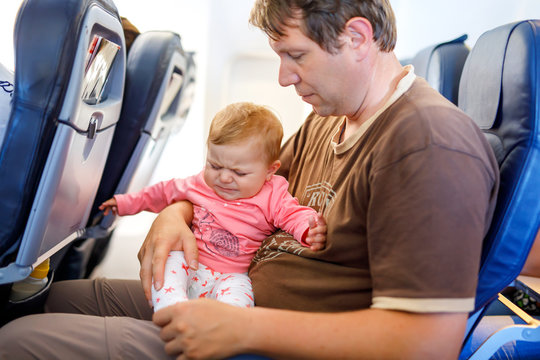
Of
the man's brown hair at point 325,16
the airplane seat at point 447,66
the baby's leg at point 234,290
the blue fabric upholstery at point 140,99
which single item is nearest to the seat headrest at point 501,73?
the airplane seat at point 447,66

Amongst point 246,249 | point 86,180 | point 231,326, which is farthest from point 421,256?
point 86,180

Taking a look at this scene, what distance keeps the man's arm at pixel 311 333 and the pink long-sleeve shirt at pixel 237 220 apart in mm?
354

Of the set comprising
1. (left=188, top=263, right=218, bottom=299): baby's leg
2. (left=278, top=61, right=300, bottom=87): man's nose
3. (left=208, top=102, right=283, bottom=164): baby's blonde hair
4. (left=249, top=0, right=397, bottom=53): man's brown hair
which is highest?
(left=249, top=0, right=397, bottom=53): man's brown hair

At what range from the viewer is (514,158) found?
93cm

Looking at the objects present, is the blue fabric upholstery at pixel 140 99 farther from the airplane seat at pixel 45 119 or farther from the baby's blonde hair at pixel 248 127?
the baby's blonde hair at pixel 248 127

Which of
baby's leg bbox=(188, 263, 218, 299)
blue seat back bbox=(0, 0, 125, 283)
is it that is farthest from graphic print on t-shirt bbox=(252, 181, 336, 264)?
blue seat back bbox=(0, 0, 125, 283)

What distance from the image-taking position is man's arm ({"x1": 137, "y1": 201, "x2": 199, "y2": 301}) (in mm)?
1054

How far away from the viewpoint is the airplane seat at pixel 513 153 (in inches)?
35.8

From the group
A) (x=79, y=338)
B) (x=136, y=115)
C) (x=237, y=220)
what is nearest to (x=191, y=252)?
(x=237, y=220)

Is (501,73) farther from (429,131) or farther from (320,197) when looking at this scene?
(320,197)

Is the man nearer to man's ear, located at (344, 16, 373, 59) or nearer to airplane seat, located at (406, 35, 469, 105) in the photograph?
man's ear, located at (344, 16, 373, 59)

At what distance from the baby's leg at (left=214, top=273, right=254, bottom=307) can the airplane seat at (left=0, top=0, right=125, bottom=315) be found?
1.52 ft

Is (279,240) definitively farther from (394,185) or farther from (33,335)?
(33,335)

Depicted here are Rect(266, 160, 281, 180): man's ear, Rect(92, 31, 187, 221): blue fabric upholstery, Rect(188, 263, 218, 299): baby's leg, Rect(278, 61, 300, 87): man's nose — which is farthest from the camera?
Rect(92, 31, 187, 221): blue fabric upholstery
